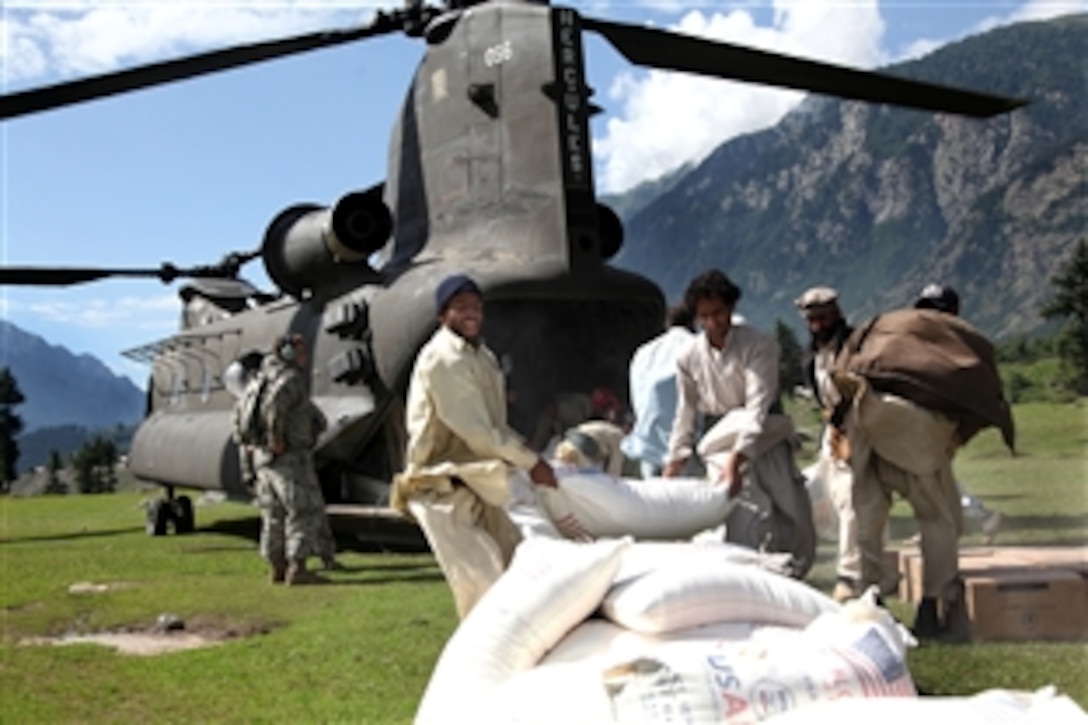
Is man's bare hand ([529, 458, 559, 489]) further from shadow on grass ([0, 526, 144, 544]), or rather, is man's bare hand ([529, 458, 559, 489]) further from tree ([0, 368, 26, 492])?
tree ([0, 368, 26, 492])

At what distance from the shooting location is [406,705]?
467 cm

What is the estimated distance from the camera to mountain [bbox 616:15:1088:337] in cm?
6519

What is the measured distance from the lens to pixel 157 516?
1355 centimetres

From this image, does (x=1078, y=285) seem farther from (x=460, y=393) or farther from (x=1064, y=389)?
(x=460, y=393)

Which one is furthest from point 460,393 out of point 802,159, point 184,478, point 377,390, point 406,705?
point 802,159

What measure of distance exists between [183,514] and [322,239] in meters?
4.80

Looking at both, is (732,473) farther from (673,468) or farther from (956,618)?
(956,618)

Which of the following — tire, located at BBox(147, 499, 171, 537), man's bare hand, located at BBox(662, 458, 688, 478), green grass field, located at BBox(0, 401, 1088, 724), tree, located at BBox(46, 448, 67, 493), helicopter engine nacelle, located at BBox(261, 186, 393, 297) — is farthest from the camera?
tree, located at BBox(46, 448, 67, 493)

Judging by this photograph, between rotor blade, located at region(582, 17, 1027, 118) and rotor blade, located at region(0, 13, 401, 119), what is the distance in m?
2.34

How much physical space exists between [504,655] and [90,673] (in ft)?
10.6

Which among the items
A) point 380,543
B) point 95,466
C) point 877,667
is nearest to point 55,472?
point 95,466

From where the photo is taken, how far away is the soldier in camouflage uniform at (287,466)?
8.46 meters

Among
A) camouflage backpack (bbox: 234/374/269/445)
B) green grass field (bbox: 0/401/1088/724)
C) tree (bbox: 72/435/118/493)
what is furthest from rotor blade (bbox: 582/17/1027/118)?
tree (bbox: 72/435/118/493)

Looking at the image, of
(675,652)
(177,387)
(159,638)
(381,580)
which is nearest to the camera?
(675,652)
